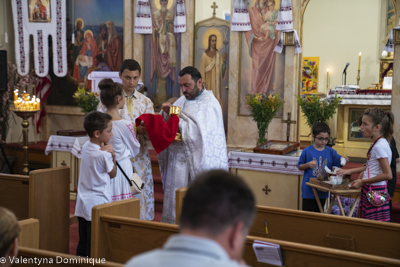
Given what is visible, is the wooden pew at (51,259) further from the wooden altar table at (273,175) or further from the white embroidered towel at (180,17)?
the white embroidered towel at (180,17)

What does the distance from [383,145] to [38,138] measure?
27.8 ft

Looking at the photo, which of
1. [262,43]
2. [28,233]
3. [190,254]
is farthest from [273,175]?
[190,254]

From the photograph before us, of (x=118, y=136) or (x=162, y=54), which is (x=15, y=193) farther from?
(x=162, y=54)

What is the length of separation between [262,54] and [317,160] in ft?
13.7

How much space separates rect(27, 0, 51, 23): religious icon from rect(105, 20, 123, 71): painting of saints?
4.03ft

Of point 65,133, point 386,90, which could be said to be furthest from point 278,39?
point 65,133

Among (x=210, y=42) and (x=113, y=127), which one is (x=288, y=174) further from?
(x=210, y=42)

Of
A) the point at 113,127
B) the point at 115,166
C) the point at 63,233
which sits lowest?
the point at 63,233

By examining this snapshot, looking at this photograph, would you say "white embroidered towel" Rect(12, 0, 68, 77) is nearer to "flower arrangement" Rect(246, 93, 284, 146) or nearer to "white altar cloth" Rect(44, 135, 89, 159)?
"white altar cloth" Rect(44, 135, 89, 159)

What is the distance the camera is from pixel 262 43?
8555 mm

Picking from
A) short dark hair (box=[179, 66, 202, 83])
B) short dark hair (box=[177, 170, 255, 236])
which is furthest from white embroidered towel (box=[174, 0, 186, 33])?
short dark hair (box=[177, 170, 255, 236])

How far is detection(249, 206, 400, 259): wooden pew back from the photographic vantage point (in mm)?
2795

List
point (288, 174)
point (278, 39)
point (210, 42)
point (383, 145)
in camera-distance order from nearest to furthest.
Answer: point (383, 145)
point (288, 174)
point (278, 39)
point (210, 42)

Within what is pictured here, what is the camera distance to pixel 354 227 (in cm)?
288
